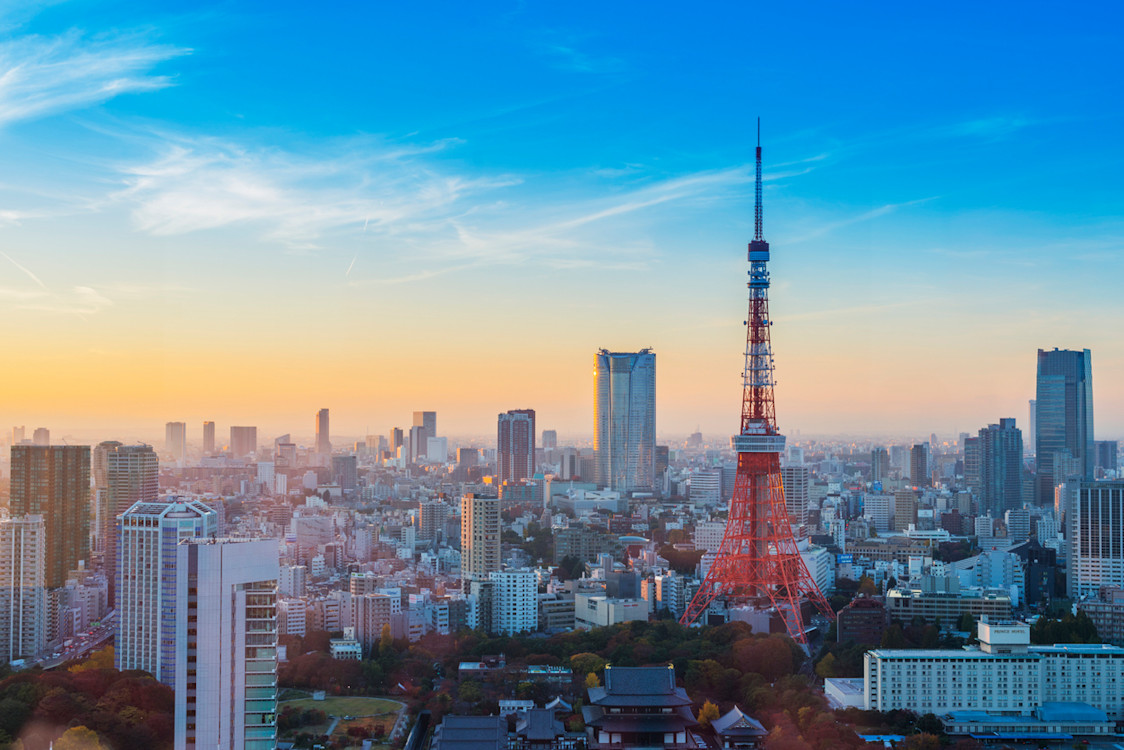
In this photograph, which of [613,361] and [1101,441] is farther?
[613,361]

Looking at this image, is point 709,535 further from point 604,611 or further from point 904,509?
point 604,611

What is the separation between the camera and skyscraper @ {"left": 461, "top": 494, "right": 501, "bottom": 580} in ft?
41.0

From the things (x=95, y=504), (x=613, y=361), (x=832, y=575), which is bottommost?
(x=832, y=575)

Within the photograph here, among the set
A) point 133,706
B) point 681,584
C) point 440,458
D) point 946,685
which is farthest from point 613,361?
point 133,706

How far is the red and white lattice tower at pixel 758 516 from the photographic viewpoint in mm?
10359

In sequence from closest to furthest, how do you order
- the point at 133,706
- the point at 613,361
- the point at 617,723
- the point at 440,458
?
the point at 133,706
the point at 617,723
the point at 440,458
the point at 613,361

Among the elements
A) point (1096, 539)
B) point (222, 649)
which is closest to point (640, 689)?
point (222, 649)

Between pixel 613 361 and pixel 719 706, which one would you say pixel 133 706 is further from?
pixel 613 361

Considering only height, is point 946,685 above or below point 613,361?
below

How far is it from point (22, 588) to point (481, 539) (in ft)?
16.3

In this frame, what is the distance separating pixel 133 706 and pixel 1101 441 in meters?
17.6

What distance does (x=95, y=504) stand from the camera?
11.5 meters

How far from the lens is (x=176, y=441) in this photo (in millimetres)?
9164

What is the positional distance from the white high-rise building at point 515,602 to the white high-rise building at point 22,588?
4091 mm
